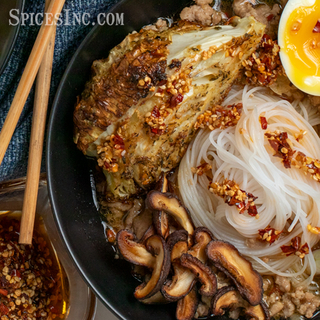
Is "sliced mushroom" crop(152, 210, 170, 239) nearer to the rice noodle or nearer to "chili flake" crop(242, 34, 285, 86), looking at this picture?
the rice noodle

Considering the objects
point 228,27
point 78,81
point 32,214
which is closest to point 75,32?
point 78,81

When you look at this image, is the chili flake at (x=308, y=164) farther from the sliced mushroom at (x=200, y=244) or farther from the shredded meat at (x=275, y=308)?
the shredded meat at (x=275, y=308)

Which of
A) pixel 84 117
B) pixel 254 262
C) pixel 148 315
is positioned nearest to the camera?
pixel 84 117

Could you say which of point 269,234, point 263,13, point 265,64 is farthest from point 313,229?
point 263,13

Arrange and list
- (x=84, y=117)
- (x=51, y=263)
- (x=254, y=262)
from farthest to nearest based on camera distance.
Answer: (x=51, y=263)
(x=254, y=262)
(x=84, y=117)

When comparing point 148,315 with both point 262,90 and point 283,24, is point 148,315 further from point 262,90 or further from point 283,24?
point 283,24

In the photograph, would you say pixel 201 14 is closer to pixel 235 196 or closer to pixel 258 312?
pixel 235 196

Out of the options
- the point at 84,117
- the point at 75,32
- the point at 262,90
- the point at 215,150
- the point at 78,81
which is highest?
the point at 75,32
